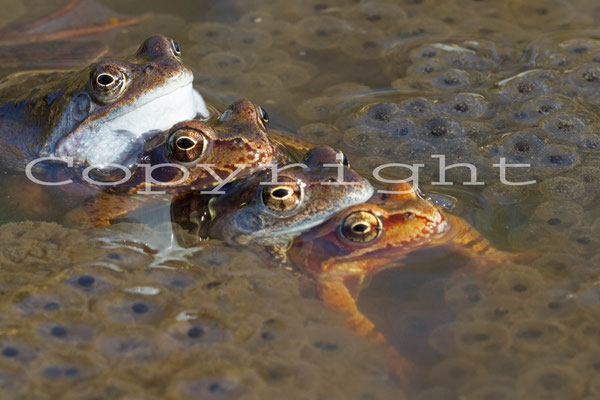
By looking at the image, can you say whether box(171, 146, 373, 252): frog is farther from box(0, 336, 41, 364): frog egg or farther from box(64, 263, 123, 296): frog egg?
box(0, 336, 41, 364): frog egg

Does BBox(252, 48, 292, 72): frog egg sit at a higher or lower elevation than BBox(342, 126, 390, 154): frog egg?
higher

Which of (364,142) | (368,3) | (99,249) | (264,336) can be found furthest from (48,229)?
(368,3)

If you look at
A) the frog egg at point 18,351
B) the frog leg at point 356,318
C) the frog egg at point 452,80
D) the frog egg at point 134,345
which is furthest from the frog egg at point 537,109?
the frog egg at point 18,351

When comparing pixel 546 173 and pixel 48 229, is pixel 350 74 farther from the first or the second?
pixel 48 229

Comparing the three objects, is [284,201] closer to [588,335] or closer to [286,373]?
[286,373]

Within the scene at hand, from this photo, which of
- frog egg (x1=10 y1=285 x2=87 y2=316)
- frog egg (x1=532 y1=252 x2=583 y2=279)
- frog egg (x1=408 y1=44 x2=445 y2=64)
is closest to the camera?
frog egg (x1=10 y1=285 x2=87 y2=316)

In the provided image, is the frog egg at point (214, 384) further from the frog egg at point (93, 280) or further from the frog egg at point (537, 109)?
the frog egg at point (537, 109)

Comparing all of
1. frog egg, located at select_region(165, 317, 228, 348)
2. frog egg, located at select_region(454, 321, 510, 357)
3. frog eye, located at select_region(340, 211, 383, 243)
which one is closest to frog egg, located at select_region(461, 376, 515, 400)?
frog egg, located at select_region(454, 321, 510, 357)
